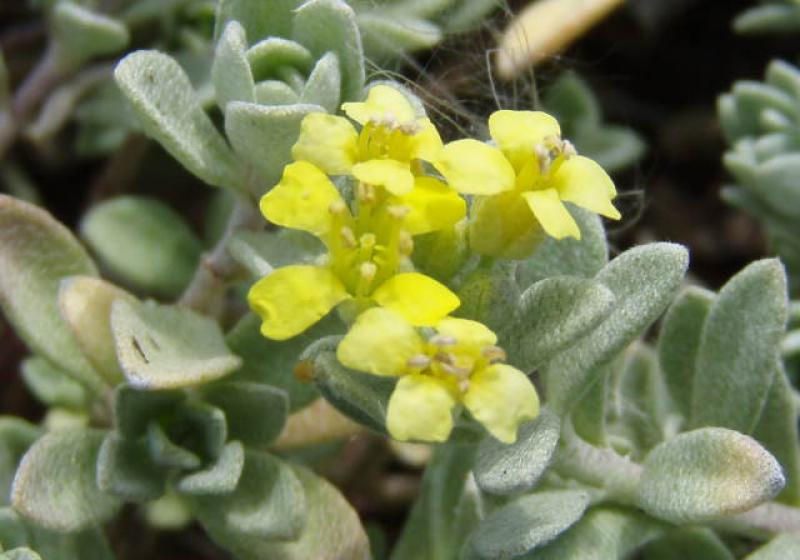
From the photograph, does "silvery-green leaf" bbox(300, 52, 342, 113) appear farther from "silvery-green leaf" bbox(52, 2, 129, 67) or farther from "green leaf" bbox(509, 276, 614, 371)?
"silvery-green leaf" bbox(52, 2, 129, 67)

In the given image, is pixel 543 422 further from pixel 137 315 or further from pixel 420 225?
pixel 137 315

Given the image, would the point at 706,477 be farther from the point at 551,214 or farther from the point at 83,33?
the point at 83,33

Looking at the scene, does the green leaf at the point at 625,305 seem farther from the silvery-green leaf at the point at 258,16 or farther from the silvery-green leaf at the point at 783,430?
the silvery-green leaf at the point at 258,16

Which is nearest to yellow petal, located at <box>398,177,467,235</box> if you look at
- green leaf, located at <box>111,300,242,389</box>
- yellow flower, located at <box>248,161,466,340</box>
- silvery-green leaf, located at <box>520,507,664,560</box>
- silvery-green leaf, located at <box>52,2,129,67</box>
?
yellow flower, located at <box>248,161,466,340</box>

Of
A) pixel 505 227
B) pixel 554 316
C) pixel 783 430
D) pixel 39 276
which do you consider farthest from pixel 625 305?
pixel 39 276

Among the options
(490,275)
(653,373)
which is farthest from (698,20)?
(490,275)

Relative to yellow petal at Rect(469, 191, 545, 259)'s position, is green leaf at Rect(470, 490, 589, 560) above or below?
below

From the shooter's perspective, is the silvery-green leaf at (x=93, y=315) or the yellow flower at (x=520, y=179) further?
the silvery-green leaf at (x=93, y=315)

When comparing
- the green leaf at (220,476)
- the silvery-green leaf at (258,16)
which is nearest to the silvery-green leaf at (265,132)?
the silvery-green leaf at (258,16)
